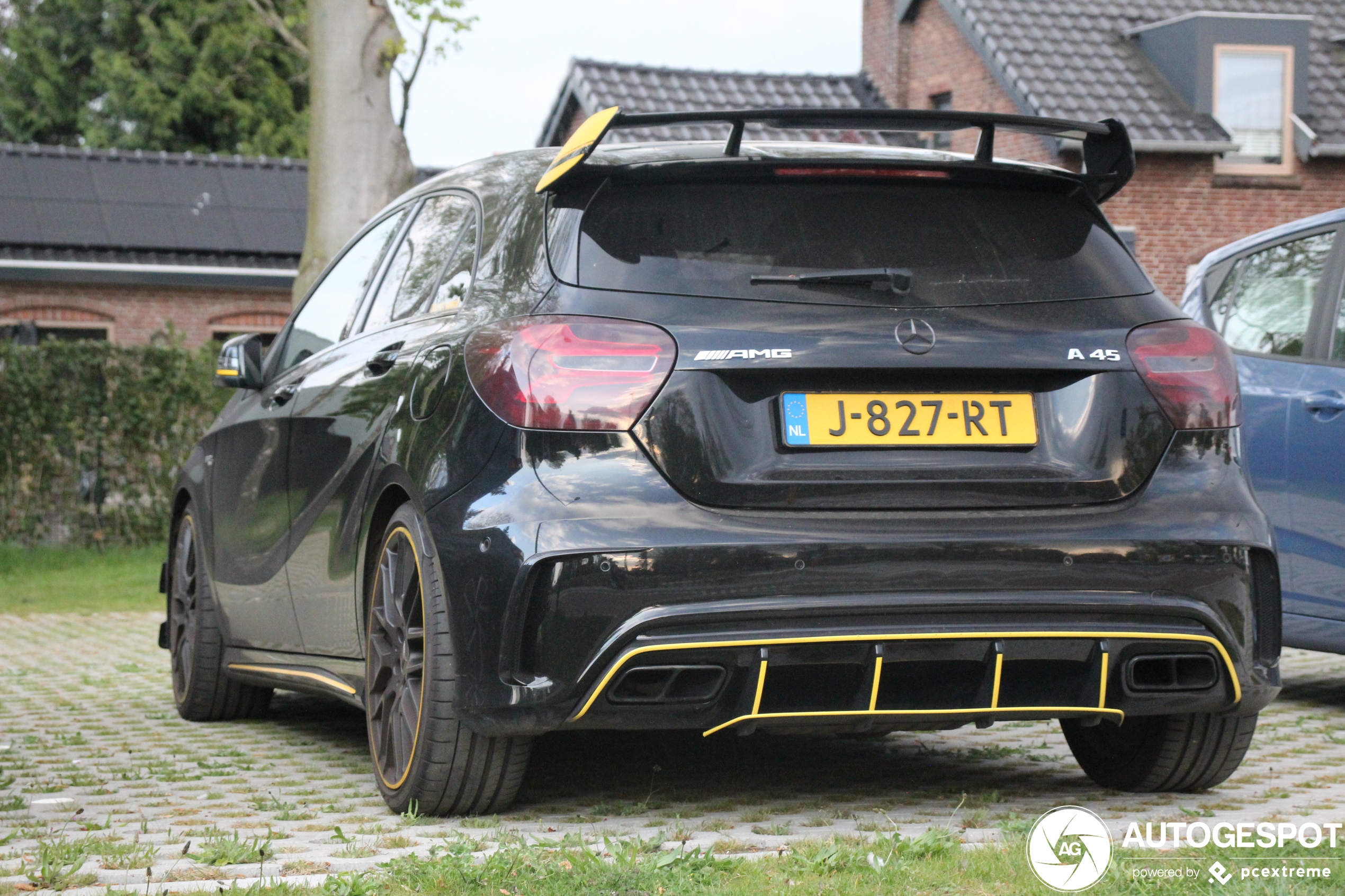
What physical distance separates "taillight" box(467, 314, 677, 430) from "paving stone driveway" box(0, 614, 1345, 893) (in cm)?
95

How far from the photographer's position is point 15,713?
23.3ft

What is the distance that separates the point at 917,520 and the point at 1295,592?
3.22 metres

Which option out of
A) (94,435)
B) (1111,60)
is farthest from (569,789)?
(1111,60)

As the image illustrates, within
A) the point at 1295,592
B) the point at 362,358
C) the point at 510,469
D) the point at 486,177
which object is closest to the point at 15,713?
the point at 362,358

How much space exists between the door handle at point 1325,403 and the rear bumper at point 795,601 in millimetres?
2556

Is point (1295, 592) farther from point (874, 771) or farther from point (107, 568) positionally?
point (107, 568)

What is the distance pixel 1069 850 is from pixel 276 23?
14.1 m

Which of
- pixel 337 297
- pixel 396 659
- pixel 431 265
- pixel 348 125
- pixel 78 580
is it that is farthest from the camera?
pixel 78 580

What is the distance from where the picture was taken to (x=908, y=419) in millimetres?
4031

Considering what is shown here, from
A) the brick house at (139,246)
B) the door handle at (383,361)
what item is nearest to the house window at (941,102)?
the brick house at (139,246)

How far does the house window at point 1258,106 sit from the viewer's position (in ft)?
97.8

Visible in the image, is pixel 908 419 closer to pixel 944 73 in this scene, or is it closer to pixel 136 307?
pixel 944 73

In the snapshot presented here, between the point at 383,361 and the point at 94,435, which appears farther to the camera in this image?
the point at 94,435

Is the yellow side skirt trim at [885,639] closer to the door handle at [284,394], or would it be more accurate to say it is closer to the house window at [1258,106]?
the door handle at [284,394]
